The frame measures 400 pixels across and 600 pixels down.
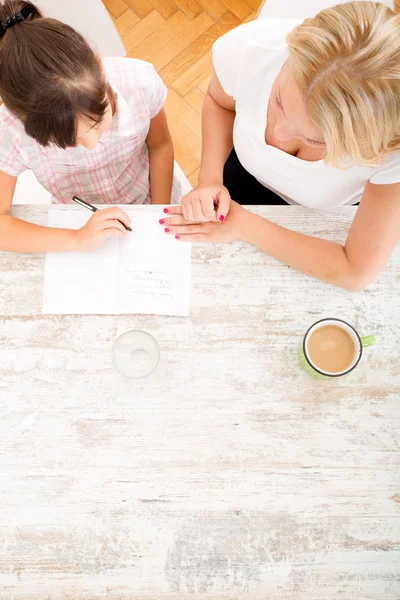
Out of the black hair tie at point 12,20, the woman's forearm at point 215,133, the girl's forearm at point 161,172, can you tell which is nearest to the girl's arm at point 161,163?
the girl's forearm at point 161,172

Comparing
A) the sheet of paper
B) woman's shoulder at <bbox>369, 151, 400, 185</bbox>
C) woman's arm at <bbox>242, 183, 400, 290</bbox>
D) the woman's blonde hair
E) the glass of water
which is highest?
the woman's blonde hair

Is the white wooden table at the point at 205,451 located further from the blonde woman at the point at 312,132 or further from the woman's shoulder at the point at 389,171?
the woman's shoulder at the point at 389,171

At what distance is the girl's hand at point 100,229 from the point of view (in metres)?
0.88

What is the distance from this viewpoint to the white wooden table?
30.8 inches

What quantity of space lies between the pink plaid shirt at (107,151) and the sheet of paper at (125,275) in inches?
5.6

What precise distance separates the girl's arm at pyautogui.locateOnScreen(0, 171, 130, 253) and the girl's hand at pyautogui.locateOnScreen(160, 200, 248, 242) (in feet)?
0.29

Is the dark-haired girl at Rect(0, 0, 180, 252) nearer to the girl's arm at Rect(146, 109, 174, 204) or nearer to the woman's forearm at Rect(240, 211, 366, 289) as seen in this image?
the girl's arm at Rect(146, 109, 174, 204)

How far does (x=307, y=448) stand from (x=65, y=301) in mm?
493

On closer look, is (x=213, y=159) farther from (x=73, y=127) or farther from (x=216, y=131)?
(x=73, y=127)

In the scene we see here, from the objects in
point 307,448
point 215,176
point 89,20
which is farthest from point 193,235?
point 89,20

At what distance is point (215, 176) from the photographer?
1026 millimetres

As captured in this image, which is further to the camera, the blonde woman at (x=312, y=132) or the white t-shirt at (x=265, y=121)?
the white t-shirt at (x=265, y=121)

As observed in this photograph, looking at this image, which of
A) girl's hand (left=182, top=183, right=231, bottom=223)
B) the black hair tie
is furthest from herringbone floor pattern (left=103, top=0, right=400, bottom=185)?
the black hair tie

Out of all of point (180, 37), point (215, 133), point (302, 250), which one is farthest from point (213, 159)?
point (180, 37)
